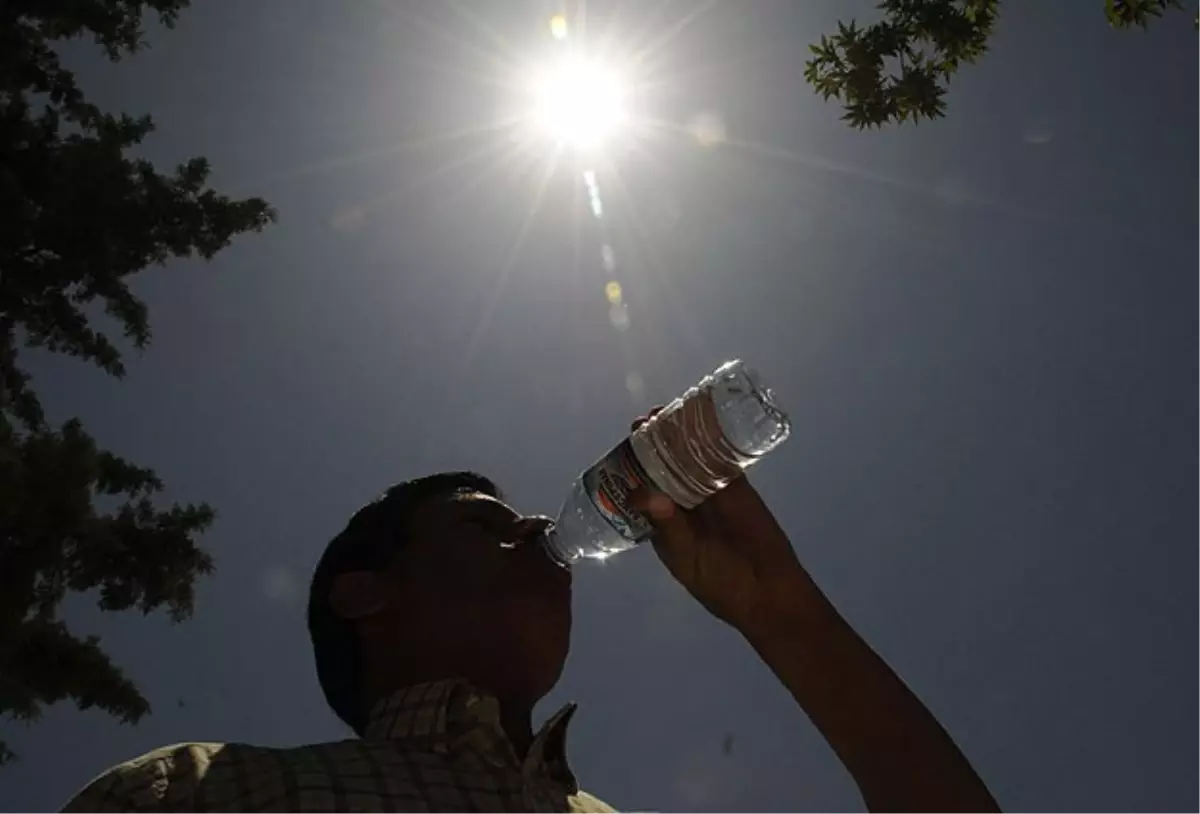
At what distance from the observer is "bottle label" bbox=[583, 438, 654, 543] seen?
8.91 ft

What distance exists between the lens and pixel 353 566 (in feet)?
9.38

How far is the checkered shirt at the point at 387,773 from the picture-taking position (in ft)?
5.57

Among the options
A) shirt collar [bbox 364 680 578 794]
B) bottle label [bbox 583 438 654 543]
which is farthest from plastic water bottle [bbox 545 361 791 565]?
shirt collar [bbox 364 680 578 794]

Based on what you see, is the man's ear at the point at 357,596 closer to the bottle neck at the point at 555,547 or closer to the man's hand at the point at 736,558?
the bottle neck at the point at 555,547

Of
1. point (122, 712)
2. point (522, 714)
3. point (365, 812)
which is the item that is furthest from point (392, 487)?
point (122, 712)

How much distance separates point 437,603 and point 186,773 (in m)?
0.89

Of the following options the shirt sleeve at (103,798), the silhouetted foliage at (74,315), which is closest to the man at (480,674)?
the shirt sleeve at (103,798)

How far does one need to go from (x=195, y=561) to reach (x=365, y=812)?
6.11 m

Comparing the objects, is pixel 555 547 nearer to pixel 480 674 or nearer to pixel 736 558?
pixel 480 674

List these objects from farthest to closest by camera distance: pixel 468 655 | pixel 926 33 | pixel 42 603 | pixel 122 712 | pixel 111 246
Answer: pixel 111 246 < pixel 122 712 < pixel 42 603 < pixel 926 33 < pixel 468 655

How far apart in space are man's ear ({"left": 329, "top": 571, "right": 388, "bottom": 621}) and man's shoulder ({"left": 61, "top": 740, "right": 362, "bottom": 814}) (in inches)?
27.1

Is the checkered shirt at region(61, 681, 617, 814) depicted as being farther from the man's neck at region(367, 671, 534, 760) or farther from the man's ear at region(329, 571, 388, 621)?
the man's ear at region(329, 571, 388, 621)

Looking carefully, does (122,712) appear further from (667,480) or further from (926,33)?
(926,33)

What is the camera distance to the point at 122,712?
6.99m
